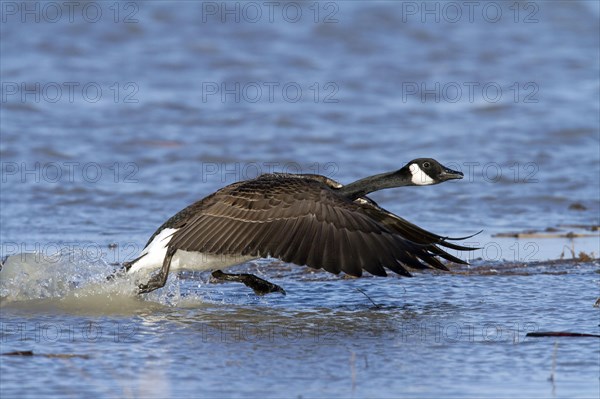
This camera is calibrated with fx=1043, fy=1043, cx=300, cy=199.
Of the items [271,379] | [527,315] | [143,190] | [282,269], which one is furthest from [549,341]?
[143,190]

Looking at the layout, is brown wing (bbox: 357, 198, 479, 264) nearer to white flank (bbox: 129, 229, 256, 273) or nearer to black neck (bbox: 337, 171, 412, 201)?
black neck (bbox: 337, 171, 412, 201)

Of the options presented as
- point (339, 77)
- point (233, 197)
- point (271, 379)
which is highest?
point (339, 77)

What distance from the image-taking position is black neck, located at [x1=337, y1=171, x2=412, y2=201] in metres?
8.52

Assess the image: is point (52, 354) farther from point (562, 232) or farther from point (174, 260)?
point (562, 232)

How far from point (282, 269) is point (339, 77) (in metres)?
9.72

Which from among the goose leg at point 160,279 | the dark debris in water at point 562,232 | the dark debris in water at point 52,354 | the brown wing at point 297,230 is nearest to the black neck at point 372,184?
the brown wing at point 297,230

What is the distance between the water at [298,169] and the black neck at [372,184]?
813 mm

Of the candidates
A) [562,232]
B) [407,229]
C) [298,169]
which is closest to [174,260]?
[407,229]

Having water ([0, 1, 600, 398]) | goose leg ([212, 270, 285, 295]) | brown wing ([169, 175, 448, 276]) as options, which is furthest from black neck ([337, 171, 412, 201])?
goose leg ([212, 270, 285, 295])

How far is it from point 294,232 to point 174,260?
1345 millimetres

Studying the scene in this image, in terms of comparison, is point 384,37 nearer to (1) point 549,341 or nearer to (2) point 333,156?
(2) point 333,156

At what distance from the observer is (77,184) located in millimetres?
12906

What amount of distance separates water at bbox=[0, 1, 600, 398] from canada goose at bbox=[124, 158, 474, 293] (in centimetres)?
35

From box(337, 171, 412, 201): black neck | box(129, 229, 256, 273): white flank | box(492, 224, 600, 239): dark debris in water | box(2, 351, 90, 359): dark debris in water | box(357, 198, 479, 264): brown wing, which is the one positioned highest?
box(337, 171, 412, 201): black neck
